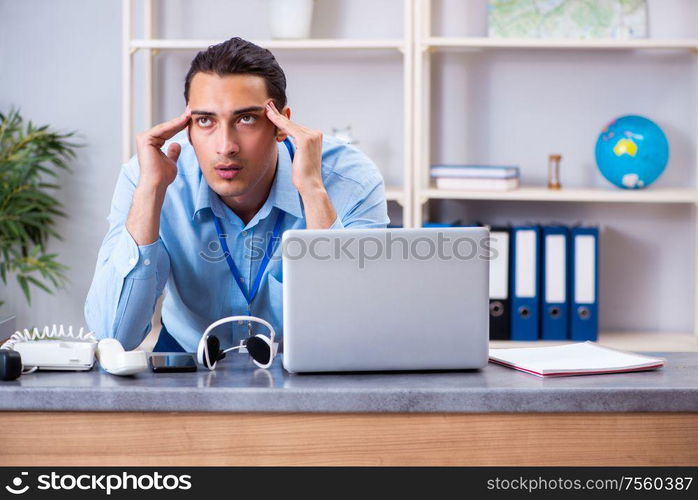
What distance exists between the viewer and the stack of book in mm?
3082

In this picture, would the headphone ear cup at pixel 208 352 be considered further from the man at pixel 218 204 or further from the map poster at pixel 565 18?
the map poster at pixel 565 18

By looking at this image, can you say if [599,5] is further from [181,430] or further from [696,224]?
[181,430]

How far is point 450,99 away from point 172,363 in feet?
6.90

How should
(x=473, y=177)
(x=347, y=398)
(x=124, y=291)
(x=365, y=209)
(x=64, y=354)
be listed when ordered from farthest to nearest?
(x=473, y=177) < (x=365, y=209) < (x=124, y=291) < (x=64, y=354) < (x=347, y=398)

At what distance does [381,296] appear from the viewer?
4.62 feet

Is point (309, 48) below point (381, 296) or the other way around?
the other way around

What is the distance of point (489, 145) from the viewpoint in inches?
132

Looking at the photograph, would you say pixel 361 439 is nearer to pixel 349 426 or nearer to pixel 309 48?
pixel 349 426

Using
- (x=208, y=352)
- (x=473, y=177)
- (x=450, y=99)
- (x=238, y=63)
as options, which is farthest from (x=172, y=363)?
(x=450, y=99)

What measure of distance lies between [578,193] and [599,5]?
65 centimetres

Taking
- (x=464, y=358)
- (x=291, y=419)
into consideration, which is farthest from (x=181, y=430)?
(x=464, y=358)

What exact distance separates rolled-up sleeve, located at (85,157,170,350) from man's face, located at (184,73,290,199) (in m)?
0.20

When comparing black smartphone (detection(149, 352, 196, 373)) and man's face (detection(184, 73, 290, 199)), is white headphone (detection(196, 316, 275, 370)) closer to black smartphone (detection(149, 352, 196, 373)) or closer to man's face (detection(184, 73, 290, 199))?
black smartphone (detection(149, 352, 196, 373))
